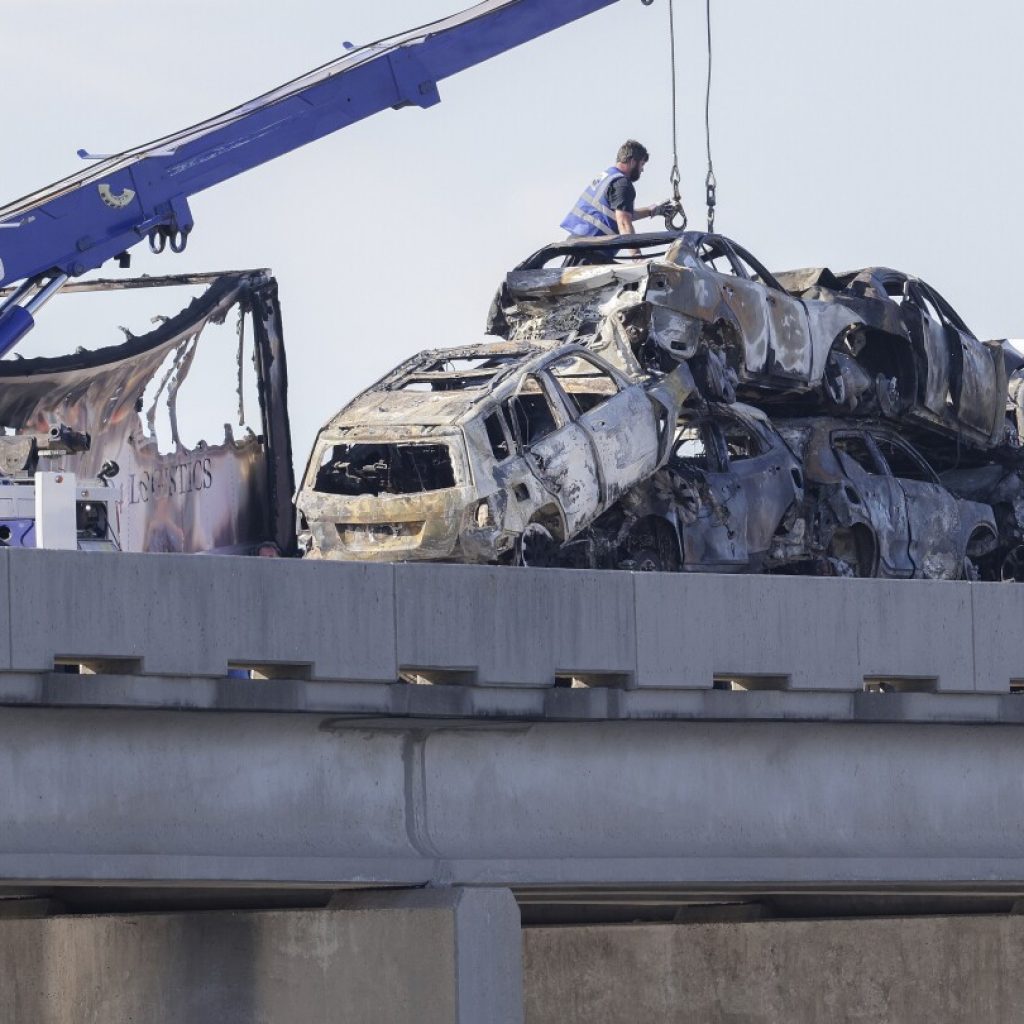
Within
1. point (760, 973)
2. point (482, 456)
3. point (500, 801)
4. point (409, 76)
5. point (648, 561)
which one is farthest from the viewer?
point (409, 76)

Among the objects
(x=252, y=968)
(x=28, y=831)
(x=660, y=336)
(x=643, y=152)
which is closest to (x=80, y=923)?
(x=252, y=968)

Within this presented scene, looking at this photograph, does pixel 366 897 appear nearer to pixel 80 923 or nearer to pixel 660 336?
pixel 80 923

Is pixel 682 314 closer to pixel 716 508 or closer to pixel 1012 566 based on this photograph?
pixel 716 508

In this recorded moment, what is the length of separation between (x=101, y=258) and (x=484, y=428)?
14.7ft

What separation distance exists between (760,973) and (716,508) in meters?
3.28

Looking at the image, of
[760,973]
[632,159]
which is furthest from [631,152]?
[760,973]

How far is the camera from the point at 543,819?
11688 mm

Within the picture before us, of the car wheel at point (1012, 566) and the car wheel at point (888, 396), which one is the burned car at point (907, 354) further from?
the car wheel at point (1012, 566)

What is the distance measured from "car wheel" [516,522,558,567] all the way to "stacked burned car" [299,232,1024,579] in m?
0.02

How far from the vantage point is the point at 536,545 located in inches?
632

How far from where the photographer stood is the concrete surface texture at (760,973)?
57.8 ft

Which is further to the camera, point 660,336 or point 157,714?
point 660,336

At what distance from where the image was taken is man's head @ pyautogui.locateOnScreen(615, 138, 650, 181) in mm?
19750

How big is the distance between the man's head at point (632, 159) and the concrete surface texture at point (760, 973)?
6042 millimetres
